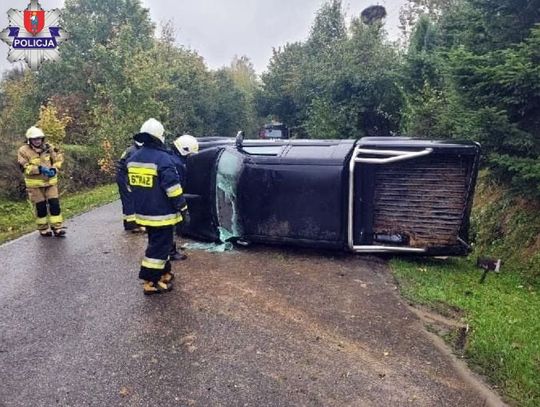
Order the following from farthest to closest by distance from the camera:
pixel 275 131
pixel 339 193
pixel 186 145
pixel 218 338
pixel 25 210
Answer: pixel 275 131
pixel 25 210
pixel 339 193
pixel 186 145
pixel 218 338

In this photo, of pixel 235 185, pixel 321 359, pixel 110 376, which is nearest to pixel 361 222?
pixel 235 185

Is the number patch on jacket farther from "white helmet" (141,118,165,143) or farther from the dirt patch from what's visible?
the dirt patch

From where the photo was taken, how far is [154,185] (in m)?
4.76

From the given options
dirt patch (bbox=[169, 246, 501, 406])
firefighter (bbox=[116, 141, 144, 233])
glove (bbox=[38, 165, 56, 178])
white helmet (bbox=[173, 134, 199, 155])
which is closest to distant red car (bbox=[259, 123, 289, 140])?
firefighter (bbox=[116, 141, 144, 233])

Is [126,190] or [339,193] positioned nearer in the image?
[339,193]

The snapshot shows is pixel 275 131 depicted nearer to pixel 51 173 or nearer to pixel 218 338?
pixel 51 173

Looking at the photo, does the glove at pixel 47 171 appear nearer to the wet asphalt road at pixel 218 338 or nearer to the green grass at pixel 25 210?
the green grass at pixel 25 210

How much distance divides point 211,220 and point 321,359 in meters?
3.44

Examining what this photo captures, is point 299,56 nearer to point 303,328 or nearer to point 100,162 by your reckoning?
point 100,162

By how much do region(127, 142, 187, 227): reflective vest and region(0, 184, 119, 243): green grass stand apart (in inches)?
145

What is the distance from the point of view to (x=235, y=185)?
6.47 metres

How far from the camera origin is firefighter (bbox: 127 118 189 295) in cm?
474

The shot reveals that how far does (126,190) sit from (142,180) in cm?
264

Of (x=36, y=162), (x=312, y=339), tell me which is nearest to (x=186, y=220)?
(x=36, y=162)
